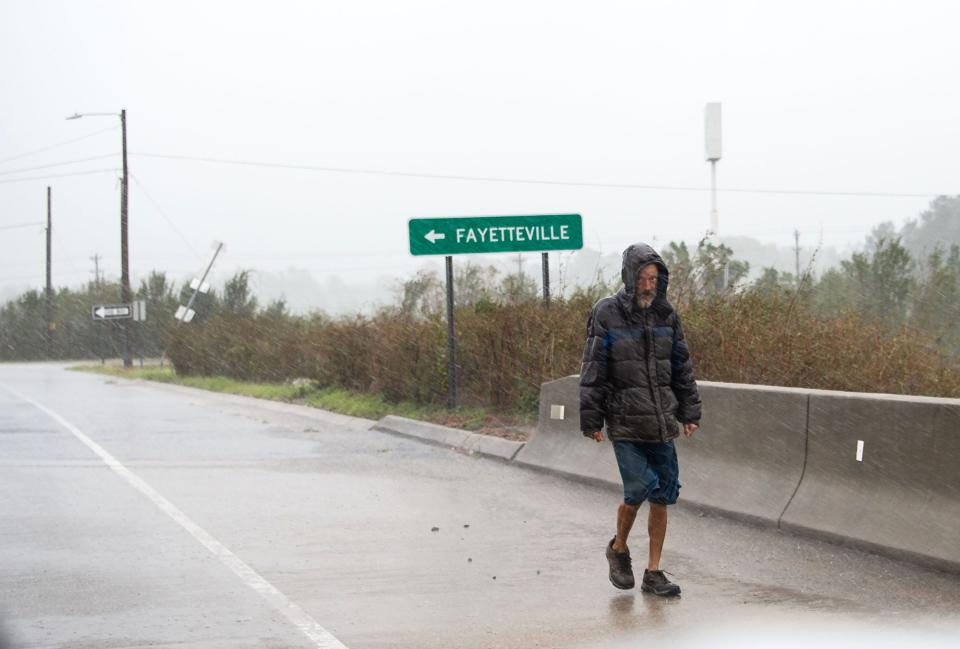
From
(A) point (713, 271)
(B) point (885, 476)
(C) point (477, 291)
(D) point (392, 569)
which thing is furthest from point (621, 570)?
(C) point (477, 291)

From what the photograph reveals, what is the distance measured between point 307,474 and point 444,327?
22.3 ft

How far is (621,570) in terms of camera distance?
7137 millimetres

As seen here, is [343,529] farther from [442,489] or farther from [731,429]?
[731,429]

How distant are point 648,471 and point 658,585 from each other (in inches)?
25.1

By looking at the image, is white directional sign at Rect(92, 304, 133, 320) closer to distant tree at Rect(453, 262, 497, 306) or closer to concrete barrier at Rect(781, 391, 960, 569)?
distant tree at Rect(453, 262, 497, 306)

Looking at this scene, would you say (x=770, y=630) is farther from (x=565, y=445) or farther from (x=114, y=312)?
(x=114, y=312)

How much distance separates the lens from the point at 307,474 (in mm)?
12883

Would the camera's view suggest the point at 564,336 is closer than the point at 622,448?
No

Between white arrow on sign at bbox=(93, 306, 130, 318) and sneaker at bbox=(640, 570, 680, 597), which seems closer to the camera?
sneaker at bbox=(640, 570, 680, 597)

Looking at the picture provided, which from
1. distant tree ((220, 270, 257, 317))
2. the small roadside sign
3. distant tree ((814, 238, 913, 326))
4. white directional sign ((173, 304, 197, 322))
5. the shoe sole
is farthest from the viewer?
distant tree ((220, 270, 257, 317))

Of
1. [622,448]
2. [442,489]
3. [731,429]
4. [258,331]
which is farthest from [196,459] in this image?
[258,331]

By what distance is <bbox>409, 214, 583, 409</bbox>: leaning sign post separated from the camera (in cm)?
1703

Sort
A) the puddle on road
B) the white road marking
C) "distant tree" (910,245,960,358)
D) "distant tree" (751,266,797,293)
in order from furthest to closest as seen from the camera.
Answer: "distant tree" (751,266,797,293) → "distant tree" (910,245,960,358) → the white road marking → the puddle on road

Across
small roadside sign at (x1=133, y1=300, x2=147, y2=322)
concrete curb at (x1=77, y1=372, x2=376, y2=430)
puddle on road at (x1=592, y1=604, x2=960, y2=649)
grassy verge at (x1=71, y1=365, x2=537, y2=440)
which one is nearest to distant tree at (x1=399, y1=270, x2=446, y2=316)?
grassy verge at (x1=71, y1=365, x2=537, y2=440)
